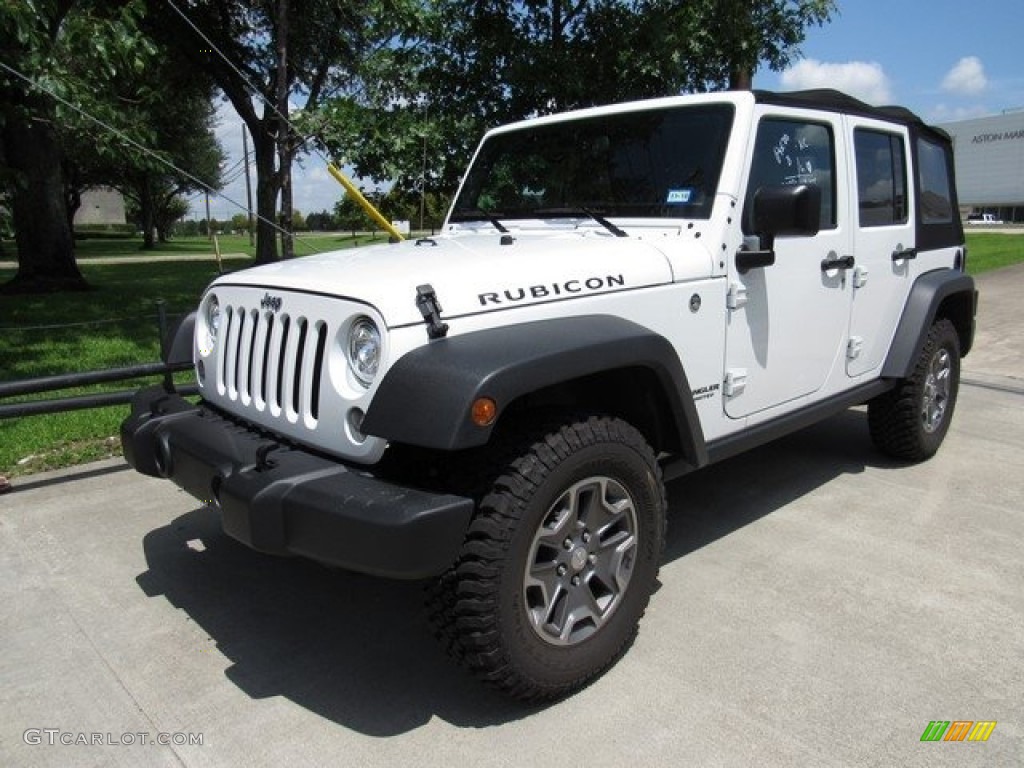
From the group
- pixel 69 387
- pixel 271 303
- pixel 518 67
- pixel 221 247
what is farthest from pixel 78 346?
pixel 221 247

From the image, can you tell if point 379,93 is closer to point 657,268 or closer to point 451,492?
point 657,268

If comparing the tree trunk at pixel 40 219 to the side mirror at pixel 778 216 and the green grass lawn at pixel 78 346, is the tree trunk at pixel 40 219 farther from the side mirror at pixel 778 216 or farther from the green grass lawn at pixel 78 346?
the side mirror at pixel 778 216

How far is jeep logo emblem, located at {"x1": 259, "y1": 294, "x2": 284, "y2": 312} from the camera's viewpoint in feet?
8.74

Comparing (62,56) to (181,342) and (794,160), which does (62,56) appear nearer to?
(181,342)

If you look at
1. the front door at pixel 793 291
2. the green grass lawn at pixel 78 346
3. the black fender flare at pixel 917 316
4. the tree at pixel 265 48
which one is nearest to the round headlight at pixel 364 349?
the front door at pixel 793 291

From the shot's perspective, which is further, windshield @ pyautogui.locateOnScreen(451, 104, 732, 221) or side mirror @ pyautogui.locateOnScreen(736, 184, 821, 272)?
windshield @ pyautogui.locateOnScreen(451, 104, 732, 221)

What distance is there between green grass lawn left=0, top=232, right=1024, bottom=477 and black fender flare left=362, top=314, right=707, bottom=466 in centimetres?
357

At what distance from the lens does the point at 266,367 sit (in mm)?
2711

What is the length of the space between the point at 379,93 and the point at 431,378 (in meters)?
6.13

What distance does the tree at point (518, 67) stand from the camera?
7.02 meters

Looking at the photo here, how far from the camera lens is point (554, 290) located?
8.52 ft

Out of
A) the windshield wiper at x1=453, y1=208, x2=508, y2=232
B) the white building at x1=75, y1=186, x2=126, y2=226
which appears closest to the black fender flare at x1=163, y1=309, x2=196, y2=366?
the windshield wiper at x1=453, y1=208, x2=508, y2=232

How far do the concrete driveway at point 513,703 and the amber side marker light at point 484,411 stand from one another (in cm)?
100

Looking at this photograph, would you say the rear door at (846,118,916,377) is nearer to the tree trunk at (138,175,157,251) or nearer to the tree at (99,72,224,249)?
the tree at (99,72,224,249)
